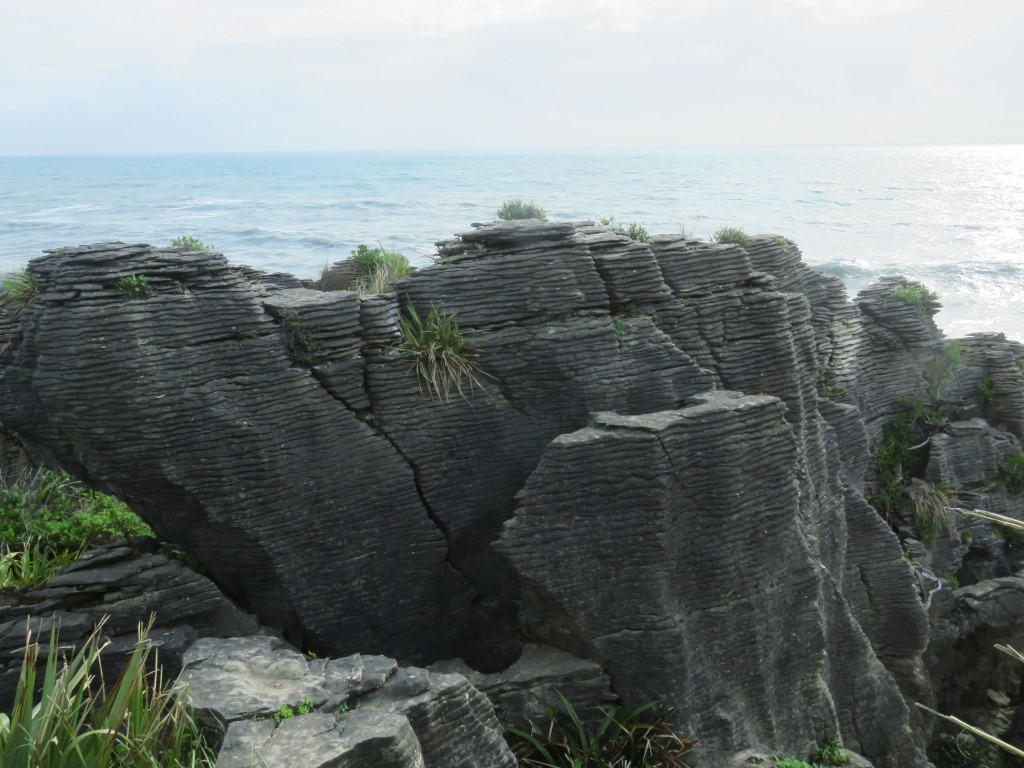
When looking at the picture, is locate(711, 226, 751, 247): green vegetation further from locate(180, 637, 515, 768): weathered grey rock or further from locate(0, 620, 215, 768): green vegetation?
locate(0, 620, 215, 768): green vegetation

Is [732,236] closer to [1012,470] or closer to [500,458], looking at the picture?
[500,458]

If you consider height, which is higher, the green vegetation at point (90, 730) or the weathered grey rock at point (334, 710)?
the green vegetation at point (90, 730)

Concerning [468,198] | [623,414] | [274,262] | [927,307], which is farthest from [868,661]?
[468,198]

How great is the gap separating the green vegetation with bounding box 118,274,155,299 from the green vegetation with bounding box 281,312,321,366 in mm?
1367

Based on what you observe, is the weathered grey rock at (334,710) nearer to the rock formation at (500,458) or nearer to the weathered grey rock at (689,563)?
the rock formation at (500,458)

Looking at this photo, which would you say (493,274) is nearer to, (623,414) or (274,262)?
(623,414)

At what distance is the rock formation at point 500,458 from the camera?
28.9 ft

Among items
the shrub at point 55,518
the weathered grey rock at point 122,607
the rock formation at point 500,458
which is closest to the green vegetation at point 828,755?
the rock formation at point 500,458

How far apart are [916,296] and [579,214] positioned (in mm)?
41678

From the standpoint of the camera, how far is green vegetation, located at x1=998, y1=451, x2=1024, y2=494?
1642 cm

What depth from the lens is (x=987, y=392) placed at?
17359mm

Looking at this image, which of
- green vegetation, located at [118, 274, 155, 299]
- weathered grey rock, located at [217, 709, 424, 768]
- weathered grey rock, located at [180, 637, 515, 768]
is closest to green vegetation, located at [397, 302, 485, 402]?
green vegetation, located at [118, 274, 155, 299]

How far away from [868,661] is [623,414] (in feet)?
15.7

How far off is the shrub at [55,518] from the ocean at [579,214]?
1835 centimetres
